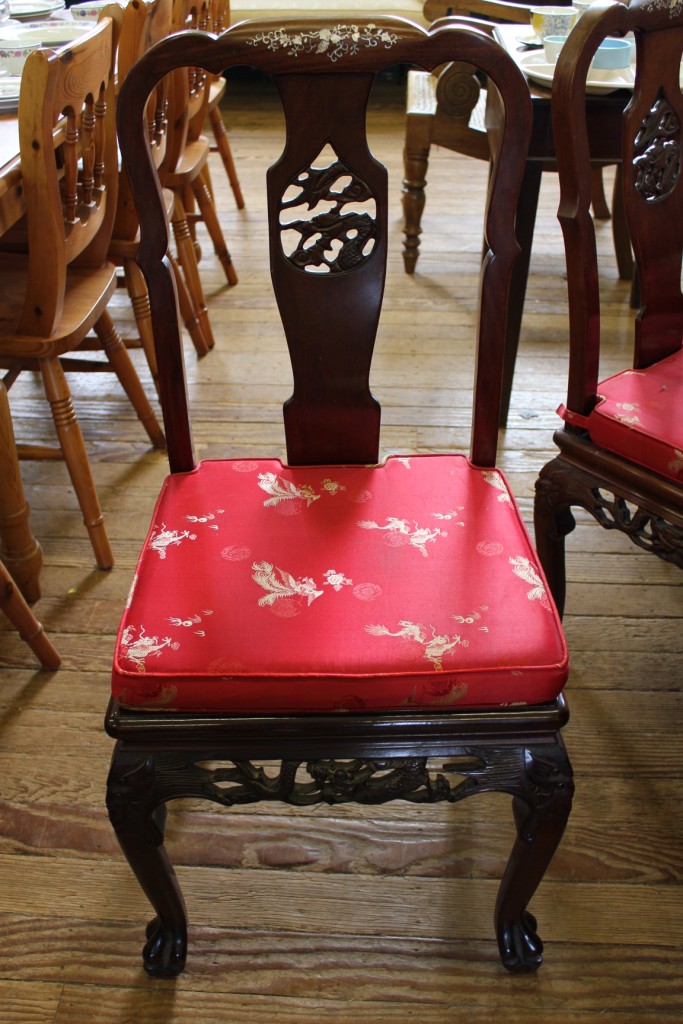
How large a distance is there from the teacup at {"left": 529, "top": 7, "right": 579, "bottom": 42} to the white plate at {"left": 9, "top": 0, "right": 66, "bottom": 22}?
115 centimetres

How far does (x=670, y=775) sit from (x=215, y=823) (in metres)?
Result: 0.68

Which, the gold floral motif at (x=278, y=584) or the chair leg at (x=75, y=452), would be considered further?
the chair leg at (x=75, y=452)

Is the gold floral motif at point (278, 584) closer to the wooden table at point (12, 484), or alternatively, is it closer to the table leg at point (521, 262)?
the wooden table at point (12, 484)

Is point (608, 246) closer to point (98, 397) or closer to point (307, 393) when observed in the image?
point (98, 397)

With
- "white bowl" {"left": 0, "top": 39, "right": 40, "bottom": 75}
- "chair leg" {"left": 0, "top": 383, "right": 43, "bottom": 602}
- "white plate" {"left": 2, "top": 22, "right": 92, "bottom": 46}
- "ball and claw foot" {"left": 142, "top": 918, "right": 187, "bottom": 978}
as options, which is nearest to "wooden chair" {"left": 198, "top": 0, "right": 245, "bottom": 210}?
"white plate" {"left": 2, "top": 22, "right": 92, "bottom": 46}

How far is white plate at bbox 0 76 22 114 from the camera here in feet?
5.13

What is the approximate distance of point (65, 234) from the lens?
1.48 metres

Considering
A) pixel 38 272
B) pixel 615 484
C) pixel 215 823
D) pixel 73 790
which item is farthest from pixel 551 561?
pixel 38 272

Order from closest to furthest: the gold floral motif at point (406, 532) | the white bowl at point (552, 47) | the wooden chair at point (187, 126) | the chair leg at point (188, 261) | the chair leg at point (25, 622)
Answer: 1. the gold floral motif at point (406, 532)
2. the chair leg at point (25, 622)
3. the white bowl at point (552, 47)
4. the wooden chair at point (187, 126)
5. the chair leg at point (188, 261)

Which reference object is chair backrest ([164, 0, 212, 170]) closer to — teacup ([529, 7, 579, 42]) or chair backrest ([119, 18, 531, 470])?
teacup ([529, 7, 579, 42])

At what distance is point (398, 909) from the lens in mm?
1141

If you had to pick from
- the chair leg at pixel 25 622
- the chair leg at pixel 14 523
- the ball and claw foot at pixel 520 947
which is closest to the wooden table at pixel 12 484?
the chair leg at pixel 14 523

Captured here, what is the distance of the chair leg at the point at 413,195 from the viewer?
2.46 metres

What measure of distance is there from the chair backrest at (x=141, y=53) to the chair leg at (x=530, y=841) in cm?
100
